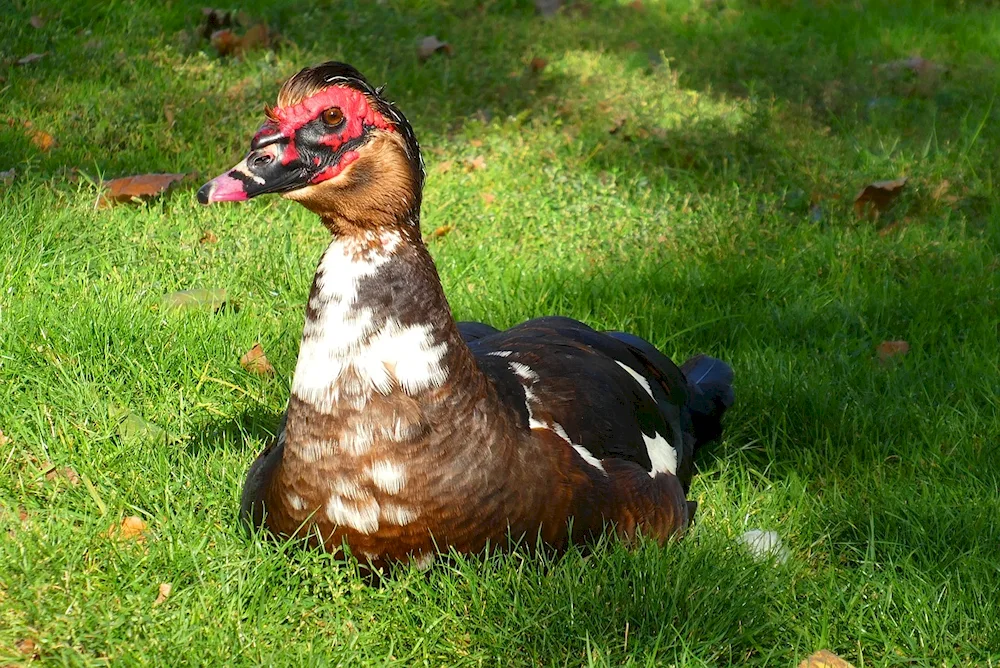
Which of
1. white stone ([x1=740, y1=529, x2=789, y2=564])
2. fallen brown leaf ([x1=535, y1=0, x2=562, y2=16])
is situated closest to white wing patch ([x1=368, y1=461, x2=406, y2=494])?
white stone ([x1=740, y1=529, x2=789, y2=564])

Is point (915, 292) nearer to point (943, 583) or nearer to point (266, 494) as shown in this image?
point (943, 583)

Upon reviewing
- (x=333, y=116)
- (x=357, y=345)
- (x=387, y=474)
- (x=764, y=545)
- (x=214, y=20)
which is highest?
(x=333, y=116)

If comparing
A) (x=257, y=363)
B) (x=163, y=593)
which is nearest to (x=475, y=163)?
(x=257, y=363)

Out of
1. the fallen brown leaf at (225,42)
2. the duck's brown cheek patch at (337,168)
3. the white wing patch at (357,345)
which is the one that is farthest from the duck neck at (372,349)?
the fallen brown leaf at (225,42)

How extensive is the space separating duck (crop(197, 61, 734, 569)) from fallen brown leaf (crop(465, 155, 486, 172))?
2.98 meters

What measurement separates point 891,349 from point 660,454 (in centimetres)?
140

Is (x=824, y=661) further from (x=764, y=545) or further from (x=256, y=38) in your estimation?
(x=256, y=38)

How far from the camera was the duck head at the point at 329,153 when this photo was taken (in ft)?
8.70

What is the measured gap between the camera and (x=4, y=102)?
560cm

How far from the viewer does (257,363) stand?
391 cm

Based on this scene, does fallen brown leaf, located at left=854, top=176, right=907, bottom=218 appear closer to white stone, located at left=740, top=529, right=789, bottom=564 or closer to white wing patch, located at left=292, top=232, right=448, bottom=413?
white stone, located at left=740, top=529, right=789, bottom=564

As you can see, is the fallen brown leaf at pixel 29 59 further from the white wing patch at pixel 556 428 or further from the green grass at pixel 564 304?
the white wing patch at pixel 556 428

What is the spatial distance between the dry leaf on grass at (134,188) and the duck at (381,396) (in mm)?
2355

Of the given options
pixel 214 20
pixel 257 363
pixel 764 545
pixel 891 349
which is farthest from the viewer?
pixel 214 20
